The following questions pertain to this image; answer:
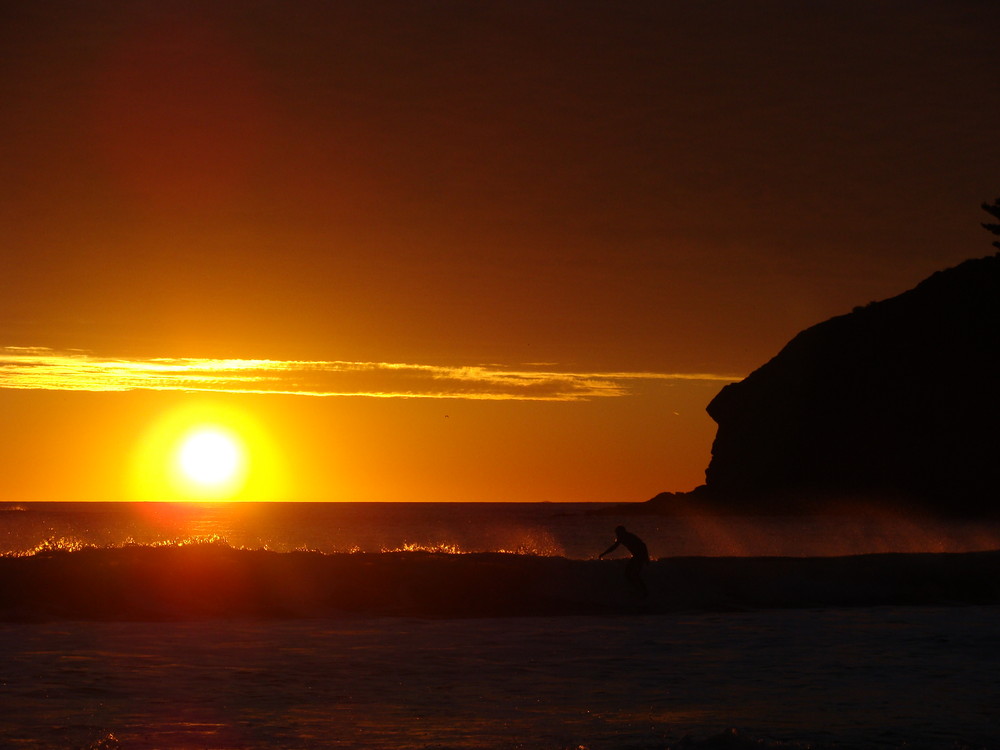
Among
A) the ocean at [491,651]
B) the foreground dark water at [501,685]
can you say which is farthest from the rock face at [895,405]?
the foreground dark water at [501,685]

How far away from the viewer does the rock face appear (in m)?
114

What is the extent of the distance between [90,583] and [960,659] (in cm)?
2015

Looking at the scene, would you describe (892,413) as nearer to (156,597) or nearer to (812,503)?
(812,503)

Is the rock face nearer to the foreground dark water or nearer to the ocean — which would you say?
the ocean

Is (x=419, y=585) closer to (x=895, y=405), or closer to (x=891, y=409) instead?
(x=895, y=405)

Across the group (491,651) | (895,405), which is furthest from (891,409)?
(491,651)

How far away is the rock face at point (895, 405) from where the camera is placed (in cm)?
11369

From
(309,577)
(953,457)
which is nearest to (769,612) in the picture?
(309,577)

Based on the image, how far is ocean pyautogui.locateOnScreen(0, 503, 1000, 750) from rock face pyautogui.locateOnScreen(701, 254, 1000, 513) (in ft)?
264

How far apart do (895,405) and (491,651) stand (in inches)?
4169

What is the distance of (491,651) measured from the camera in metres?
20.8

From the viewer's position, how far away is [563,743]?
42.7ft

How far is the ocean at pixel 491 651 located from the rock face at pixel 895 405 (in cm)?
8036

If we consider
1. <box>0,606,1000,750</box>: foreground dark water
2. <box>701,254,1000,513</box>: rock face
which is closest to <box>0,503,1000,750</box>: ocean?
<box>0,606,1000,750</box>: foreground dark water
